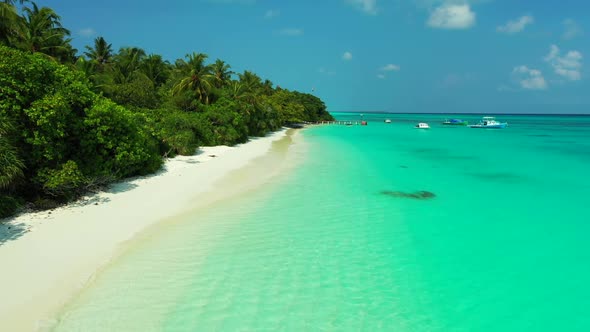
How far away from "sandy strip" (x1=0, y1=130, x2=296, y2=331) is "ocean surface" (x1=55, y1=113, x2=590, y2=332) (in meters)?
0.52

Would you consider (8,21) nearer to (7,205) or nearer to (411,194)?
(7,205)

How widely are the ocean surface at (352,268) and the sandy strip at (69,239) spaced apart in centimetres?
52

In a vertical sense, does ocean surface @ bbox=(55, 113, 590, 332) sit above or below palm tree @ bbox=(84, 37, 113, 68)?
below

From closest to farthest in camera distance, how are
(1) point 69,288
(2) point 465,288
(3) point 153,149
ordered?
(1) point 69,288, (2) point 465,288, (3) point 153,149

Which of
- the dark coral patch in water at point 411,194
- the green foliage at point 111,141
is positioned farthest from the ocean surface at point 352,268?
the green foliage at point 111,141

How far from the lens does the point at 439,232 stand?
11031 millimetres

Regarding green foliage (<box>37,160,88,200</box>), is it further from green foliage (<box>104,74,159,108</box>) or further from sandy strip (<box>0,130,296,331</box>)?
green foliage (<box>104,74,159,108</box>)

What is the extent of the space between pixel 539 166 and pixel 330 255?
2445cm

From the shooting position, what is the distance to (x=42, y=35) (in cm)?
2744

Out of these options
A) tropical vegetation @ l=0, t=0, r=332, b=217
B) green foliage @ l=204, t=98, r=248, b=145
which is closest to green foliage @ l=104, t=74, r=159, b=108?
tropical vegetation @ l=0, t=0, r=332, b=217

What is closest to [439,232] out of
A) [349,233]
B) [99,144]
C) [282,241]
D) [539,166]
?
[349,233]

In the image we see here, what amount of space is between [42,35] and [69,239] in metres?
26.7

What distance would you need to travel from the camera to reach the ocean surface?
20.8 ft

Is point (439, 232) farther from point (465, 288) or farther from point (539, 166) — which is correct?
point (539, 166)
